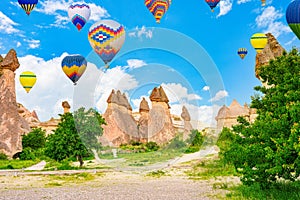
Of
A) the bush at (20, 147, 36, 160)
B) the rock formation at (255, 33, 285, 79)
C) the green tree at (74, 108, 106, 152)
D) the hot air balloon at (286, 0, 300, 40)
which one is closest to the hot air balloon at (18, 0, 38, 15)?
the green tree at (74, 108, 106, 152)

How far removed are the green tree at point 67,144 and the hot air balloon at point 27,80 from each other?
11.5 m

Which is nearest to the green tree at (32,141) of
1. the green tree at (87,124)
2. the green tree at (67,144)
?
the green tree at (67,144)

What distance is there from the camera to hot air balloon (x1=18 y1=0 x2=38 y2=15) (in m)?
35.5

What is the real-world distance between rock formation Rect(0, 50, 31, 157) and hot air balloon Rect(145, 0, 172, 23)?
63.5 ft

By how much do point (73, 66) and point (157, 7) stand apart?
941 centimetres

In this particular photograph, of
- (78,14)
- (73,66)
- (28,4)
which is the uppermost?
(28,4)

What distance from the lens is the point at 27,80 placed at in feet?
129

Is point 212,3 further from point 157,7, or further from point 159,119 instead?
point 159,119

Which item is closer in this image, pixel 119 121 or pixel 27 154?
pixel 27 154

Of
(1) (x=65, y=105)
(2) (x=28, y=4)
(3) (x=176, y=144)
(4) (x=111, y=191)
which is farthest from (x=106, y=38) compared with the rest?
(1) (x=65, y=105)

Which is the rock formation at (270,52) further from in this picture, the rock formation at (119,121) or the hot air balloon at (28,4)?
the hot air balloon at (28,4)

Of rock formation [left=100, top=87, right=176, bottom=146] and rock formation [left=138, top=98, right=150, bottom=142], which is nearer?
rock formation [left=100, top=87, right=176, bottom=146]

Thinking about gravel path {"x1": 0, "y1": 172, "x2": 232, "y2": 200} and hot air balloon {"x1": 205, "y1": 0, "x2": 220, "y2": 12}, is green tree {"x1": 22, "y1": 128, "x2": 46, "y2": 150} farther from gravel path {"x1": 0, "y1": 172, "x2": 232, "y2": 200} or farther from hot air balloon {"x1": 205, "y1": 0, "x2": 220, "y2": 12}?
gravel path {"x1": 0, "y1": 172, "x2": 232, "y2": 200}

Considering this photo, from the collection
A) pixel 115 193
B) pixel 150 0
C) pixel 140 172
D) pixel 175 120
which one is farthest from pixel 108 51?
pixel 175 120
